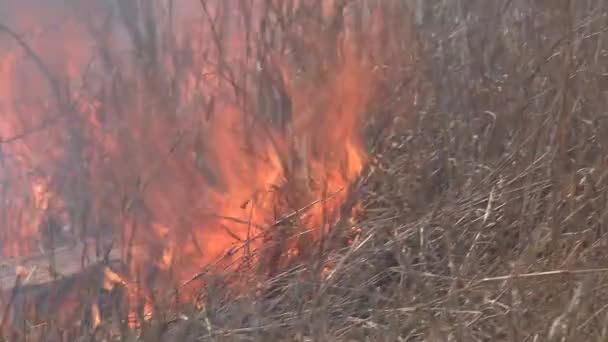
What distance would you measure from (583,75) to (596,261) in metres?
0.52

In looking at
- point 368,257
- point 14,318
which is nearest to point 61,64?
point 14,318

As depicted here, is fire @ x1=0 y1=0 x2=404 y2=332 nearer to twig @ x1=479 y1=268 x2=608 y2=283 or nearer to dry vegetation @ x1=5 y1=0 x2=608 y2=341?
dry vegetation @ x1=5 y1=0 x2=608 y2=341

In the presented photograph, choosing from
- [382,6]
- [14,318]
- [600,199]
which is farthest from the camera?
[382,6]

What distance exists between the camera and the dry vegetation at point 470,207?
1.51 metres

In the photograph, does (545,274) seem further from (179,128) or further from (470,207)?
(179,128)

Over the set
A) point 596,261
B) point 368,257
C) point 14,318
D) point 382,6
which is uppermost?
point 382,6

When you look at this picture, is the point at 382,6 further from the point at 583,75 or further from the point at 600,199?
the point at 600,199

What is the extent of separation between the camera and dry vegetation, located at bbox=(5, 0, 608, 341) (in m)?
Result: 1.51

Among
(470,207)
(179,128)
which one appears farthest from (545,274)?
(179,128)

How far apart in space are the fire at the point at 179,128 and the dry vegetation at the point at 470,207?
4.7 inches

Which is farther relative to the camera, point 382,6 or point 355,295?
point 382,6

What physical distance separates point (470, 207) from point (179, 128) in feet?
2.59

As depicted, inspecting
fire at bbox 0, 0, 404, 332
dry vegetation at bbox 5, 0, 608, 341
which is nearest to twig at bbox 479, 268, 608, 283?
dry vegetation at bbox 5, 0, 608, 341

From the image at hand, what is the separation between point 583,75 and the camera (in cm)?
182
